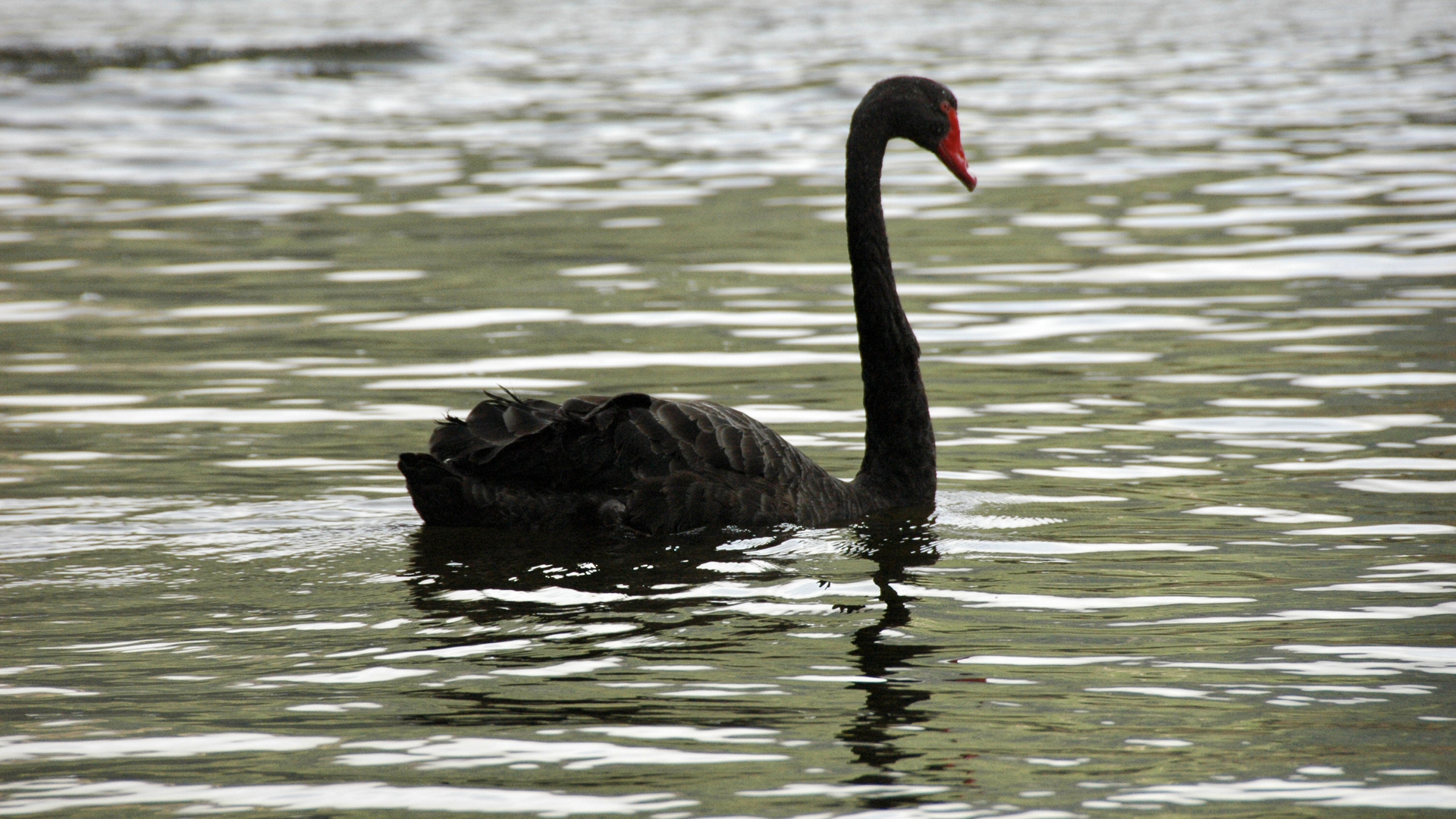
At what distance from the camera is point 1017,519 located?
6.68m

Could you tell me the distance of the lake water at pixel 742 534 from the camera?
429 centimetres

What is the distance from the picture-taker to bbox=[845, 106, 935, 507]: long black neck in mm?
6867

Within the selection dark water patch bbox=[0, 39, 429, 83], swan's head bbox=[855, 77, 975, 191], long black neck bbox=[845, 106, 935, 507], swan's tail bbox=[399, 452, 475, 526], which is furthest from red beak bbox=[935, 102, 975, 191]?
dark water patch bbox=[0, 39, 429, 83]

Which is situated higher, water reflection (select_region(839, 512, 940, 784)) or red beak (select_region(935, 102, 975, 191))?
red beak (select_region(935, 102, 975, 191))

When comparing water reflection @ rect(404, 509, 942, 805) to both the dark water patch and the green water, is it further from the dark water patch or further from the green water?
the dark water patch

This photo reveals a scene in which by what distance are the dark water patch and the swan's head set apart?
792 inches

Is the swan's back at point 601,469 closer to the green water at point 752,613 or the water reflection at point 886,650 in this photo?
the green water at point 752,613

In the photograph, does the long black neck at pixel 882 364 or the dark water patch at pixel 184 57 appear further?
the dark water patch at pixel 184 57

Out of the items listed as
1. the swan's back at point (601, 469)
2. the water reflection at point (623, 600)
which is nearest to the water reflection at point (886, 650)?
the water reflection at point (623, 600)

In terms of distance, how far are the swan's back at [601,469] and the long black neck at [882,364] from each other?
59 centimetres

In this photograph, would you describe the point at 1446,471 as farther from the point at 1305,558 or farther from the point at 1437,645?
the point at 1437,645

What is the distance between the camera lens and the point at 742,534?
6430 mm

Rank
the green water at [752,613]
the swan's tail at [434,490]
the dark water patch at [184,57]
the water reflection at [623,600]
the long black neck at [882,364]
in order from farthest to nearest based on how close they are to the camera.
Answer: the dark water patch at [184,57] → the long black neck at [882,364] → the swan's tail at [434,490] → the water reflection at [623,600] → the green water at [752,613]

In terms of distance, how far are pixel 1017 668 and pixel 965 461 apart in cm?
291
